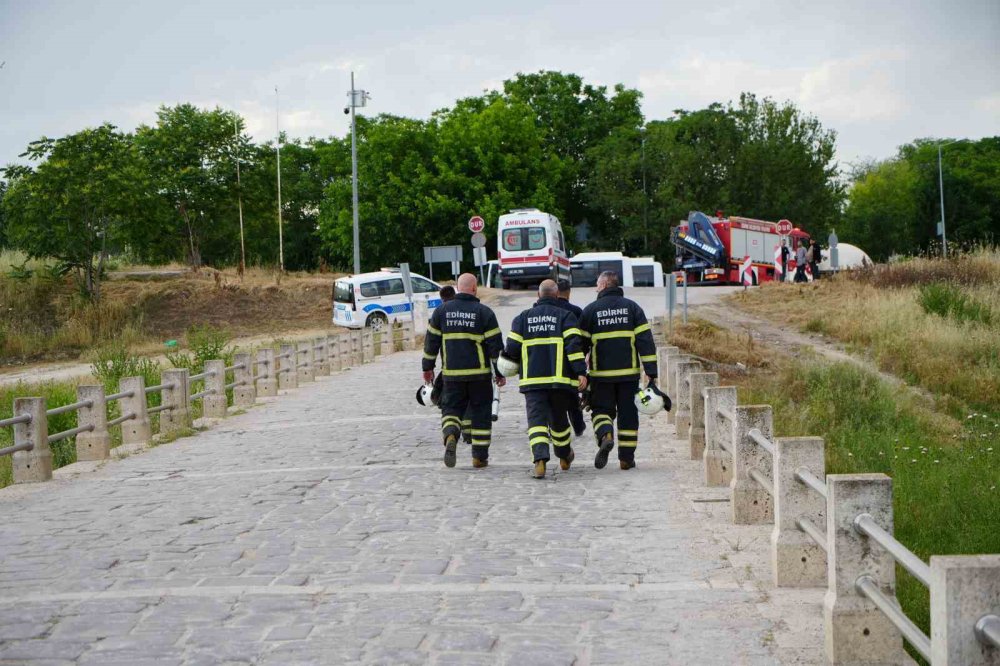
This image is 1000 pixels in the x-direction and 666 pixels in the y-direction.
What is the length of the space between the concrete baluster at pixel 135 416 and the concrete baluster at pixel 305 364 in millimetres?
9316

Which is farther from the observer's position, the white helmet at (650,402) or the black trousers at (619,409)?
the black trousers at (619,409)

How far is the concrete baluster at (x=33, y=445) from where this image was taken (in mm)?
12273

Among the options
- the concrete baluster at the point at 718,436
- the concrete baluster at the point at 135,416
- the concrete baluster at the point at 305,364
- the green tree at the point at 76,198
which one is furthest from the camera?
the green tree at the point at 76,198

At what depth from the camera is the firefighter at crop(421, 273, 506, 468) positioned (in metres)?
11.6

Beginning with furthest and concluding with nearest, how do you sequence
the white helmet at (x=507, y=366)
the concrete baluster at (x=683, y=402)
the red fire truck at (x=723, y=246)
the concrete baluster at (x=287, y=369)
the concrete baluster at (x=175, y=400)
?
the red fire truck at (x=723, y=246), the concrete baluster at (x=287, y=369), the concrete baluster at (x=175, y=400), the concrete baluster at (x=683, y=402), the white helmet at (x=507, y=366)

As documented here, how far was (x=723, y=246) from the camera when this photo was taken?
52906mm

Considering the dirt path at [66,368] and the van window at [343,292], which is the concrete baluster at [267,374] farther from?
the van window at [343,292]

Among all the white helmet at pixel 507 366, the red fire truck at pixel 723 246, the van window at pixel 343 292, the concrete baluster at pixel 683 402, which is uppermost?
the red fire truck at pixel 723 246

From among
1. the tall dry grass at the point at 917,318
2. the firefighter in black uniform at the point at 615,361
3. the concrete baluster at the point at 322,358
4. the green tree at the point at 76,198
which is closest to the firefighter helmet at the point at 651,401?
the firefighter in black uniform at the point at 615,361

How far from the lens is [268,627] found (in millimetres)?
5980

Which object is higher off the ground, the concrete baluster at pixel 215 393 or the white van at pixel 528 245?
the white van at pixel 528 245

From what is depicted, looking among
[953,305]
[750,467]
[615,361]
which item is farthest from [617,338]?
[953,305]

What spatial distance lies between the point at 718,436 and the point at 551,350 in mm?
1870

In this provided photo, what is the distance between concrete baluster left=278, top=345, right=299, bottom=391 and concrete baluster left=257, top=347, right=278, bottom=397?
108 cm
